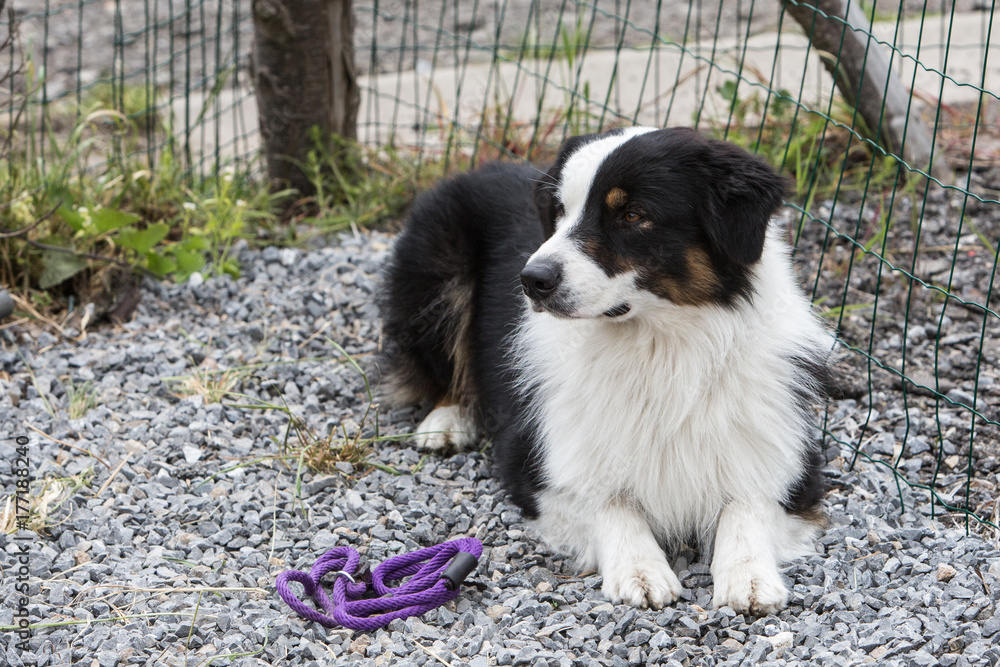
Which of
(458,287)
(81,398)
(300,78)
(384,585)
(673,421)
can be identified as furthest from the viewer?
(300,78)

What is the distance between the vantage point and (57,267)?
4328 millimetres

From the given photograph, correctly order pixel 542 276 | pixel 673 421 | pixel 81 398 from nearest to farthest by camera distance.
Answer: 1. pixel 542 276
2. pixel 673 421
3. pixel 81 398

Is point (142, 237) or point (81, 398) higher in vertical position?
point (142, 237)

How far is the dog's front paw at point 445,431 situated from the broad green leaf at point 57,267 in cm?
177

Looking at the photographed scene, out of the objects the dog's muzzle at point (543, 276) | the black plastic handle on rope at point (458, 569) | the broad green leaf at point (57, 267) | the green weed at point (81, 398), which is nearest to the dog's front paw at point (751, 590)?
the black plastic handle on rope at point (458, 569)

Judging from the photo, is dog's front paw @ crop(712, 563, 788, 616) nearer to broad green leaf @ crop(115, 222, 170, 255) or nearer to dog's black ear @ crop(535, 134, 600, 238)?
dog's black ear @ crop(535, 134, 600, 238)

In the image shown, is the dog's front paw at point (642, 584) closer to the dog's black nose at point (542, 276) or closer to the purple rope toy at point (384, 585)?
the purple rope toy at point (384, 585)

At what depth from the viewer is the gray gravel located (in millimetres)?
2432

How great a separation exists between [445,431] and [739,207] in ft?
4.87

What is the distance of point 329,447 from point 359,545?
506 millimetres

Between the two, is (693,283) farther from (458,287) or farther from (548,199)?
(458,287)

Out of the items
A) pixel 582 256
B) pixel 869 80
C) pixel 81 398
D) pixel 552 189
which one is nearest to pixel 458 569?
pixel 582 256

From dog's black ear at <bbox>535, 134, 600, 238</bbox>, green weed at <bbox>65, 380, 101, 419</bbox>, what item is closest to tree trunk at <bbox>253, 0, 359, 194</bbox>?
green weed at <bbox>65, 380, 101, 419</bbox>

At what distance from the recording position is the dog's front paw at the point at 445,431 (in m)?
3.61
